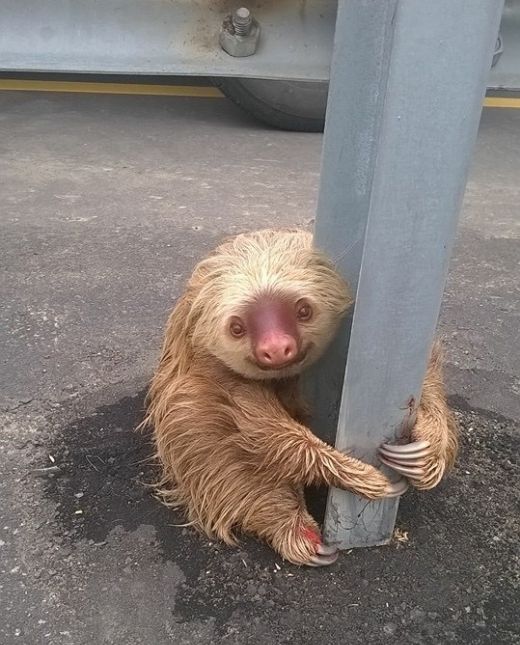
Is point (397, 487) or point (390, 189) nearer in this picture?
point (390, 189)

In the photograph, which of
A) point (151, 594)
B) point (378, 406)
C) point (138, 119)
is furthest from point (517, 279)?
point (138, 119)

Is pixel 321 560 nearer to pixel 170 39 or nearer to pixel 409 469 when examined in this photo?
pixel 409 469

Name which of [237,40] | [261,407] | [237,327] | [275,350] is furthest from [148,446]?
[237,40]

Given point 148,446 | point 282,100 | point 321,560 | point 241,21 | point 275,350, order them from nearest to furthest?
1. point 275,350
2. point 321,560
3. point 148,446
4. point 241,21
5. point 282,100

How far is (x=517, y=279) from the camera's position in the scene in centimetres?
400

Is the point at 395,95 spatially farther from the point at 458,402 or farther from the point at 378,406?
the point at 458,402

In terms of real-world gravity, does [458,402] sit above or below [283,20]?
below

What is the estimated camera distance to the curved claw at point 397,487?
6.44 feet

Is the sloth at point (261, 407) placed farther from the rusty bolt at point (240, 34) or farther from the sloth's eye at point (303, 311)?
the rusty bolt at point (240, 34)

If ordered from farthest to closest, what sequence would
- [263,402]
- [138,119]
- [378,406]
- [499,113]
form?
[499,113] → [138,119] → [263,402] → [378,406]

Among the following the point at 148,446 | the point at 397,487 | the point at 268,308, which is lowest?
the point at 148,446

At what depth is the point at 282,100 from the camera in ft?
19.4

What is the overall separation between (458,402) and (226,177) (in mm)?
2928

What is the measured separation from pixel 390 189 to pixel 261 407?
2.43 ft
